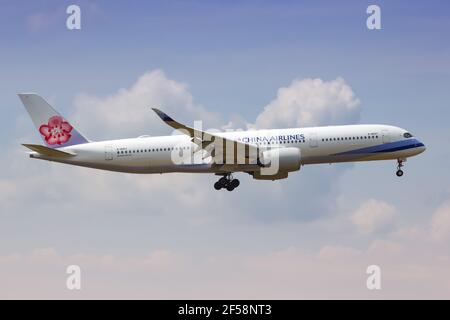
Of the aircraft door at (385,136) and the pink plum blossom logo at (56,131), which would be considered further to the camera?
the pink plum blossom logo at (56,131)

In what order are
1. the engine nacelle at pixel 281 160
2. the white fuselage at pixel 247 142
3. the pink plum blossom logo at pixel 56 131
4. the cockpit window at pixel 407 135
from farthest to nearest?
the pink plum blossom logo at pixel 56 131
the cockpit window at pixel 407 135
the white fuselage at pixel 247 142
the engine nacelle at pixel 281 160

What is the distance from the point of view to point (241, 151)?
53.9 metres

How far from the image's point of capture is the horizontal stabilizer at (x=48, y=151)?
54191 mm

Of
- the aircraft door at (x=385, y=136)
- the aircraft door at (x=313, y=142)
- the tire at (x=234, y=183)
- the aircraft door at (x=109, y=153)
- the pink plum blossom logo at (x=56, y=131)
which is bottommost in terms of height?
the tire at (x=234, y=183)

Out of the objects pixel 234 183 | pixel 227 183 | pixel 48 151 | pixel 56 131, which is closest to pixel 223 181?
pixel 227 183

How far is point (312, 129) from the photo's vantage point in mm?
55188

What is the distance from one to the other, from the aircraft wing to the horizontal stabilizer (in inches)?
347

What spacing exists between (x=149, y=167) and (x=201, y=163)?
11.6 feet

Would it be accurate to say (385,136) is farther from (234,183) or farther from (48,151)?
(48,151)

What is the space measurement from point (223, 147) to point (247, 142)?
1786mm

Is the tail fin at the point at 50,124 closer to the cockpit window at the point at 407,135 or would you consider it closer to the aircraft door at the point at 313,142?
the aircraft door at the point at 313,142

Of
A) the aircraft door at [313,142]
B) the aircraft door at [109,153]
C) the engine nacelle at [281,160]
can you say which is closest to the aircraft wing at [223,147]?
the engine nacelle at [281,160]

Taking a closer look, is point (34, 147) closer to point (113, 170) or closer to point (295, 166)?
point (113, 170)

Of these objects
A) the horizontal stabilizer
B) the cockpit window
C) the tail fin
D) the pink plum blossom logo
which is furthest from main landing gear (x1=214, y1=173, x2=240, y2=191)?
the cockpit window
